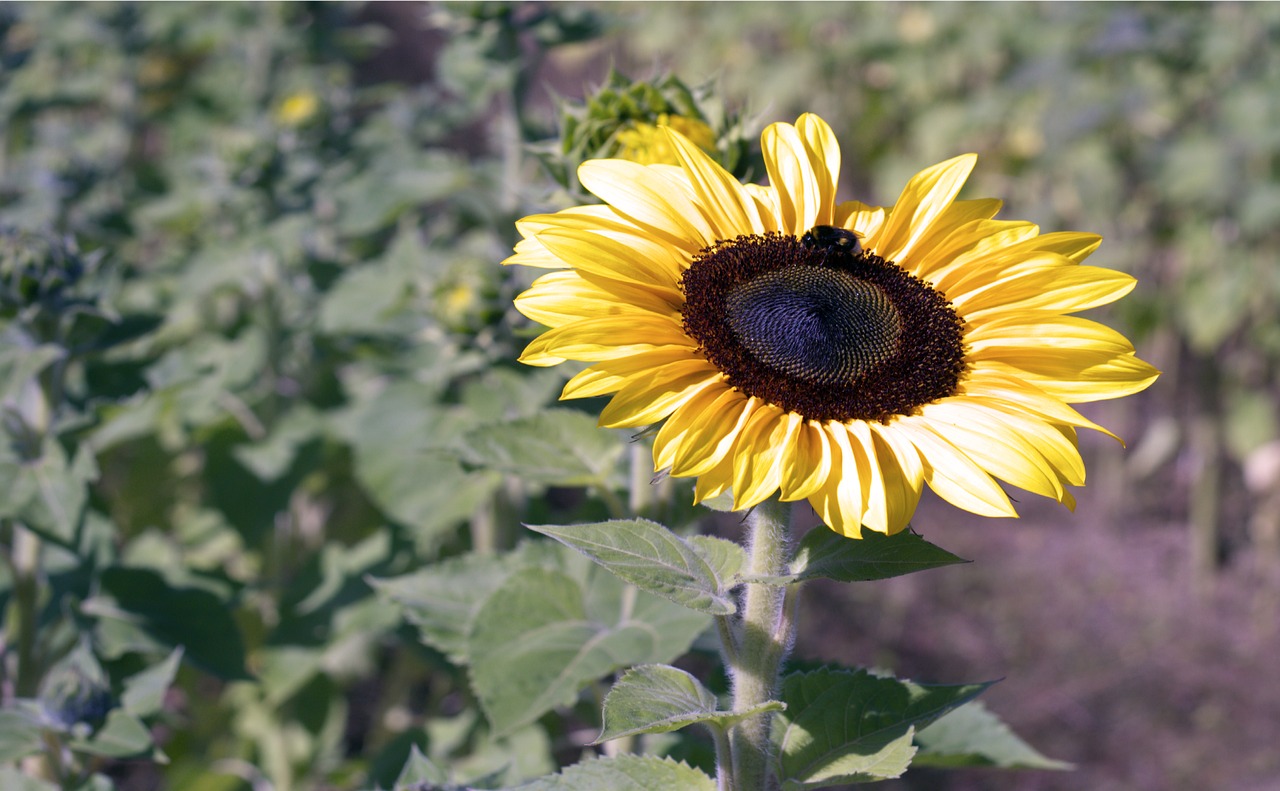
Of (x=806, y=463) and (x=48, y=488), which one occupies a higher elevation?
(x=806, y=463)

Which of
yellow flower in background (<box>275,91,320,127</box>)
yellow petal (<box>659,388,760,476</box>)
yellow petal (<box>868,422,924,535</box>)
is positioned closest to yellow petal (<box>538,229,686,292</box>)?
yellow petal (<box>659,388,760,476</box>)

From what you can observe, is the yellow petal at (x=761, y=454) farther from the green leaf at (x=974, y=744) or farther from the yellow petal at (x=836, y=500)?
the green leaf at (x=974, y=744)

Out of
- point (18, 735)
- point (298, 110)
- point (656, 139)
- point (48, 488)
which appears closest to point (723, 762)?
point (656, 139)

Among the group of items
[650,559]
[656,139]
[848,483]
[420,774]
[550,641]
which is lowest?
[420,774]

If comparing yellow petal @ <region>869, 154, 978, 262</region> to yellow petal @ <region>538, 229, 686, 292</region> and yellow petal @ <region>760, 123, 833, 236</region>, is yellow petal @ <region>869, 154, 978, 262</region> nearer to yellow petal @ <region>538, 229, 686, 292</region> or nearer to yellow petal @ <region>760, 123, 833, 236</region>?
yellow petal @ <region>760, 123, 833, 236</region>

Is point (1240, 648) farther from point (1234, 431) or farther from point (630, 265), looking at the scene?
point (630, 265)

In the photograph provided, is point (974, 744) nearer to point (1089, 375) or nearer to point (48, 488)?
point (1089, 375)

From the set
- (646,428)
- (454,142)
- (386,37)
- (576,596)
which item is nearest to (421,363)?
(576,596)

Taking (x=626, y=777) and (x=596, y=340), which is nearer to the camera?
(x=596, y=340)
